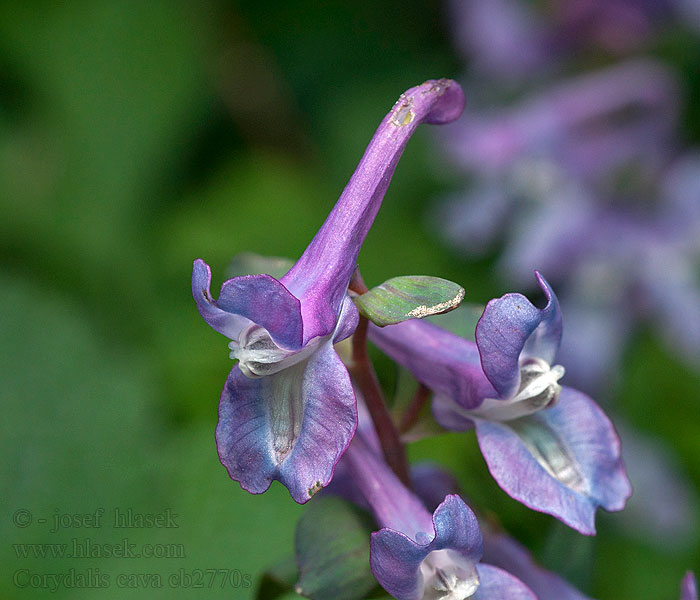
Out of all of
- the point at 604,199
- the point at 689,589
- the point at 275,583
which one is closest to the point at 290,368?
the point at 275,583

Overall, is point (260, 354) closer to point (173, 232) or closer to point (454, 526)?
point (454, 526)

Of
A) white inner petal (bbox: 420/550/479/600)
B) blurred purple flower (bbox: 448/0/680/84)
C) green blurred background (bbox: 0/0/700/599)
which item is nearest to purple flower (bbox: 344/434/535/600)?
white inner petal (bbox: 420/550/479/600)

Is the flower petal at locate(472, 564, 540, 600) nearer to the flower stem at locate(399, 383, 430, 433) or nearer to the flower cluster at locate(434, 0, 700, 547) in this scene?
the flower stem at locate(399, 383, 430, 433)

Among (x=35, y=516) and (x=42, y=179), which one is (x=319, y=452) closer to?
(x=35, y=516)

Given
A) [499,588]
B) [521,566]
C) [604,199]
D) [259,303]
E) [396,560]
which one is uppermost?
[259,303]

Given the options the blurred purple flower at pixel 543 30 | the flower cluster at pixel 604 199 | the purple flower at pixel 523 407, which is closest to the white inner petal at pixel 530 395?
the purple flower at pixel 523 407

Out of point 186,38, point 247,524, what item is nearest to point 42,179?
point 186,38

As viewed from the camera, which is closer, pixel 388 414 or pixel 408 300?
pixel 408 300
